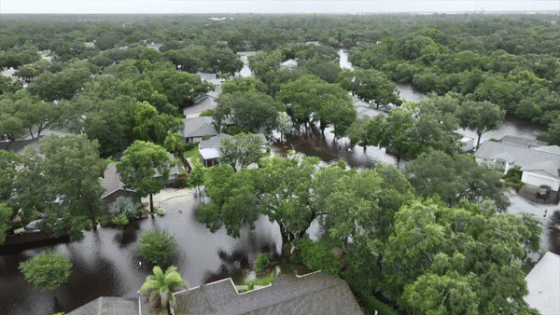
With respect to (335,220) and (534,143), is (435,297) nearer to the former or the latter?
(335,220)

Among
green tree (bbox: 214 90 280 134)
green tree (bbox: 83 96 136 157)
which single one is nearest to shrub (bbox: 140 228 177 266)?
green tree (bbox: 83 96 136 157)

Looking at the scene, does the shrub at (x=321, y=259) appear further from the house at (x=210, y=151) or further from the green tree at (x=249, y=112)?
the green tree at (x=249, y=112)

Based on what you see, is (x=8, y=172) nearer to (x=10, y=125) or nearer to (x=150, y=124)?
(x=10, y=125)

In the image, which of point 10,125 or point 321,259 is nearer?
point 321,259

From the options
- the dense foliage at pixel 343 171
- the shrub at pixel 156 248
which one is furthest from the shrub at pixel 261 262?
the shrub at pixel 156 248

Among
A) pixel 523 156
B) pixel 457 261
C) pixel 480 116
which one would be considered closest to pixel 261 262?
pixel 457 261

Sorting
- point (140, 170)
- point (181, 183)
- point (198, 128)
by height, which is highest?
point (140, 170)

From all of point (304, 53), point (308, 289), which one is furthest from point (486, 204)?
point (304, 53)
